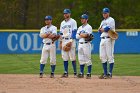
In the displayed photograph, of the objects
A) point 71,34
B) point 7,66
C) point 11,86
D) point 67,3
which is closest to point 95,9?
point 67,3

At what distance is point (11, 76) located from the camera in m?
15.2

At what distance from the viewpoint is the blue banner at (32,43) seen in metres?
27.3

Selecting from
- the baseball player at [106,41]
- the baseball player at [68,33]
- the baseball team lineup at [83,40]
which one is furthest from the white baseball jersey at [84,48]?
the baseball player at [106,41]

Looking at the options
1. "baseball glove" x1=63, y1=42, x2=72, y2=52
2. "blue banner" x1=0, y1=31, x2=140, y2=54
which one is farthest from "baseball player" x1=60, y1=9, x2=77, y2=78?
"blue banner" x1=0, y1=31, x2=140, y2=54

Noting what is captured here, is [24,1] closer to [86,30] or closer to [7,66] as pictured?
[7,66]

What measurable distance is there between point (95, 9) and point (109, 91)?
29.1m

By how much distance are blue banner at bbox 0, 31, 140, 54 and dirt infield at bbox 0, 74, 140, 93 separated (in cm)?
1237

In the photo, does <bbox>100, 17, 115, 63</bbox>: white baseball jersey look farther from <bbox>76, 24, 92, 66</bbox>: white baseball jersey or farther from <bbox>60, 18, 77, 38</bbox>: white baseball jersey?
<bbox>60, 18, 77, 38</bbox>: white baseball jersey

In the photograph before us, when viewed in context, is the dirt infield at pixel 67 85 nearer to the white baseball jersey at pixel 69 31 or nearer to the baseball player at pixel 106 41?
the baseball player at pixel 106 41

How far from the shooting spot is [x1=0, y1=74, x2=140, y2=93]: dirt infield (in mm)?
11555

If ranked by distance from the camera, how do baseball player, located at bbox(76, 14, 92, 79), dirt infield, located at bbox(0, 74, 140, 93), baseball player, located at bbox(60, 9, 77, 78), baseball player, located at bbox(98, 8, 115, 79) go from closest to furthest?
1. dirt infield, located at bbox(0, 74, 140, 93)
2. baseball player, located at bbox(98, 8, 115, 79)
3. baseball player, located at bbox(76, 14, 92, 79)
4. baseball player, located at bbox(60, 9, 77, 78)

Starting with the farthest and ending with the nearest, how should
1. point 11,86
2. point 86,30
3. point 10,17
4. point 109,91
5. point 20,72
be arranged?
point 10,17 → point 20,72 → point 86,30 → point 11,86 → point 109,91

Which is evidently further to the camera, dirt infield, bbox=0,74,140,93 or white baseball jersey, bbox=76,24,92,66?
white baseball jersey, bbox=76,24,92,66

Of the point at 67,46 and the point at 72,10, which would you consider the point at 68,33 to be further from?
the point at 72,10
